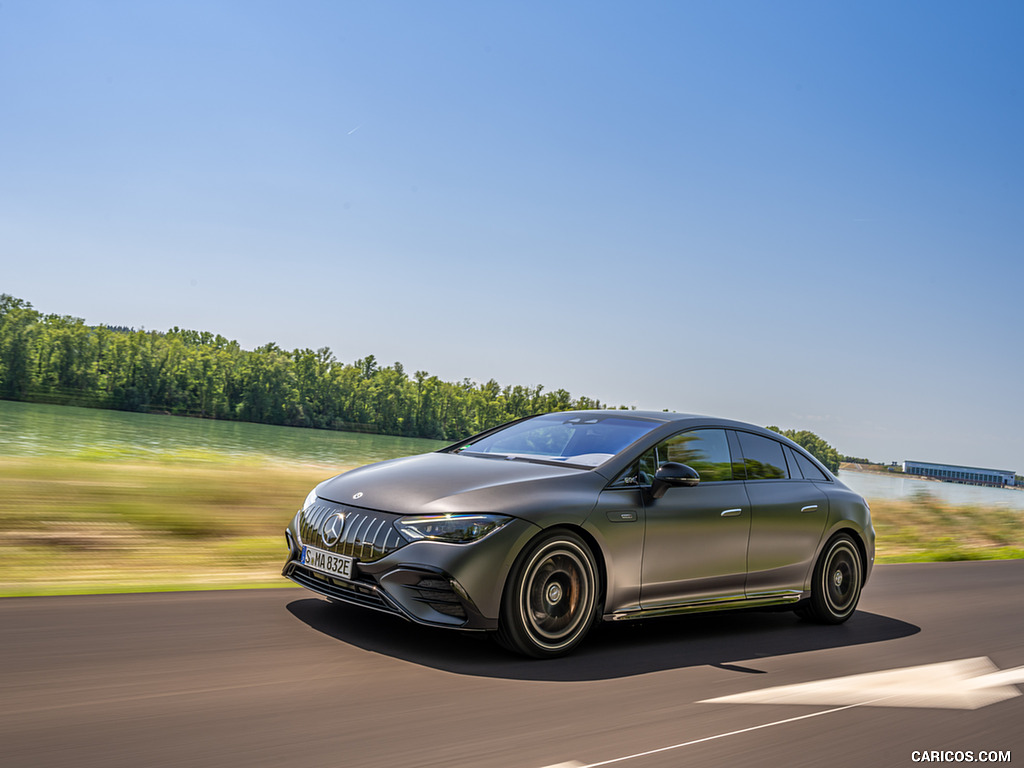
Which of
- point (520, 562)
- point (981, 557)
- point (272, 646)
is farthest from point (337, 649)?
point (981, 557)

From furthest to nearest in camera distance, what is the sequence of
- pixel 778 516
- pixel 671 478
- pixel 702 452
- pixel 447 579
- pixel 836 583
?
pixel 836 583
pixel 778 516
pixel 702 452
pixel 671 478
pixel 447 579

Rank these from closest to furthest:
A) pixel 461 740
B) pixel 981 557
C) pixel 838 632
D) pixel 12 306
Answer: pixel 461 740, pixel 838 632, pixel 981 557, pixel 12 306

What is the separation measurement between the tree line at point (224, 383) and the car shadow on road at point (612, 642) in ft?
262

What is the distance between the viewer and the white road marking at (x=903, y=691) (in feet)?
15.5

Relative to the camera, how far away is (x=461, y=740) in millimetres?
3740

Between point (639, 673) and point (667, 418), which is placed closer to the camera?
point (639, 673)

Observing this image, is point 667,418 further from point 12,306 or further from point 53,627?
point 12,306

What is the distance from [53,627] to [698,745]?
3636 mm

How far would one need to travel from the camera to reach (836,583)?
720 cm

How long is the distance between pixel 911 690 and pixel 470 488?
272cm

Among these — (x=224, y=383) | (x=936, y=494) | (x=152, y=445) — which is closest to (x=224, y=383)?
(x=224, y=383)

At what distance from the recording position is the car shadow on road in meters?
5.00

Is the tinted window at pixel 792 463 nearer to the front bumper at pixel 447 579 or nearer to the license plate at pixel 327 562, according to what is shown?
the front bumper at pixel 447 579

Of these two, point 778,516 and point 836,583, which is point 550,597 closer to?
point 778,516
